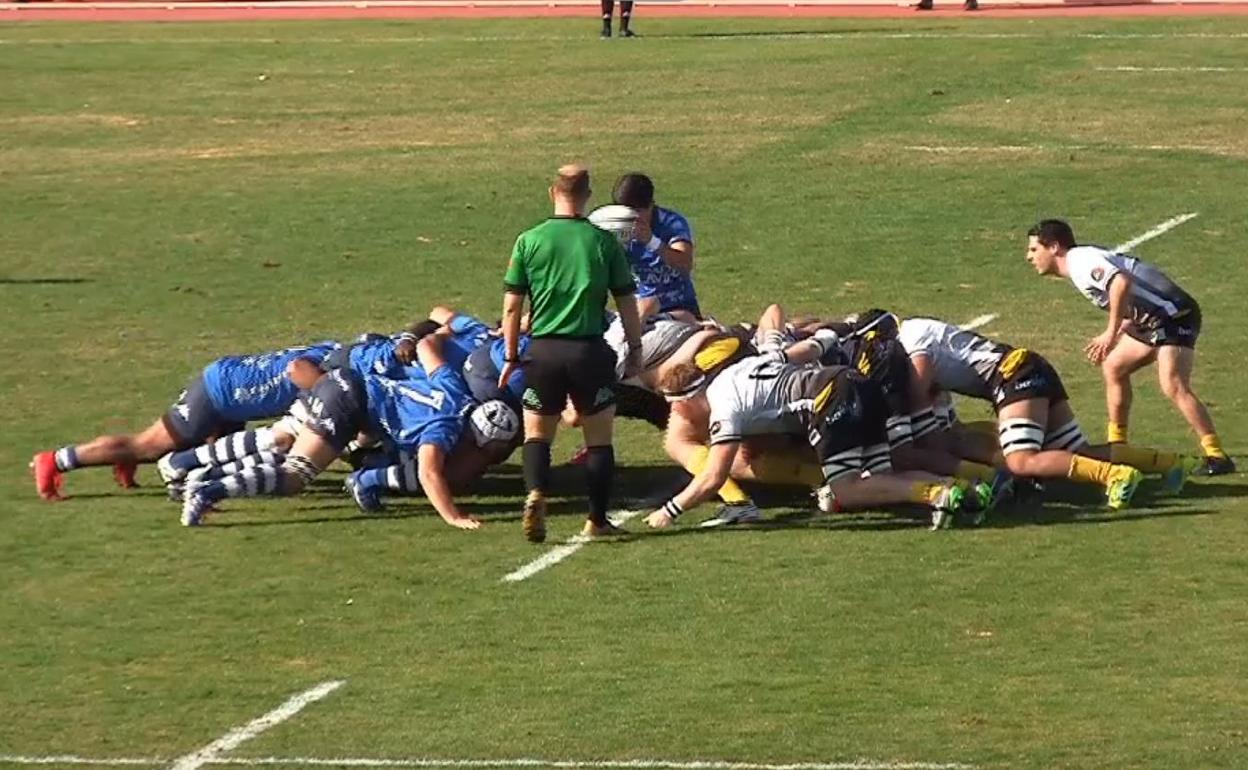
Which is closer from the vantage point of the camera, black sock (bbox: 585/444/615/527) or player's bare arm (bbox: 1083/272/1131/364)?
black sock (bbox: 585/444/615/527)

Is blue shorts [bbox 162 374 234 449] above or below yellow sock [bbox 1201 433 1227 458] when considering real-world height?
above

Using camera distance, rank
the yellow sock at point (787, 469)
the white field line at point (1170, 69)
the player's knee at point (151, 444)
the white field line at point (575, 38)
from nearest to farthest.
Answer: the yellow sock at point (787, 469) → the player's knee at point (151, 444) → the white field line at point (1170, 69) → the white field line at point (575, 38)

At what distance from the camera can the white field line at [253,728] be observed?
1122 centimetres

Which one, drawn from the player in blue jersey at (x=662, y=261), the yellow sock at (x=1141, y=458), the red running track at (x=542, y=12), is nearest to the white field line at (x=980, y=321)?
the player in blue jersey at (x=662, y=261)

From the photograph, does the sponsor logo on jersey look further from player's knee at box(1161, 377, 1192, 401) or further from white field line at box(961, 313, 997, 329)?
white field line at box(961, 313, 997, 329)

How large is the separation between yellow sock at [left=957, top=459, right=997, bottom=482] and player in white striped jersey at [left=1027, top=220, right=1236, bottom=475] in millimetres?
1162

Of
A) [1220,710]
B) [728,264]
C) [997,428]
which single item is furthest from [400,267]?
[1220,710]

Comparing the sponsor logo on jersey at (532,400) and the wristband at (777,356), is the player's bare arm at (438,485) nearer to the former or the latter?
the sponsor logo on jersey at (532,400)

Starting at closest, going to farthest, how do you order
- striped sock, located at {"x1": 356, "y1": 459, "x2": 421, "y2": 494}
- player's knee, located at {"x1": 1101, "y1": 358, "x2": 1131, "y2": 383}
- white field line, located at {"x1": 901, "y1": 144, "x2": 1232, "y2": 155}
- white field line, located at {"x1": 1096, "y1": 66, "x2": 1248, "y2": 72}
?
striped sock, located at {"x1": 356, "y1": 459, "x2": 421, "y2": 494} < player's knee, located at {"x1": 1101, "y1": 358, "x2": 1131, "y2": 383} < white field line, located at {"x1": 901, "y1": 144, "x2": 1232, "y2": 155} < white field line, located at {"x1": 1096, "y1": 66, "x2": 1248, "y2": 72}

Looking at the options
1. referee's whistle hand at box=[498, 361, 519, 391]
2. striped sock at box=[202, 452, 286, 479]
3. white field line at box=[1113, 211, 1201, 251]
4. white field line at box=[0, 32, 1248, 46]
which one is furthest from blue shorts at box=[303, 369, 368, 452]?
white field line at box=[0, 32, 1248, 46]

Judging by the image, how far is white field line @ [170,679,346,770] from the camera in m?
11.2

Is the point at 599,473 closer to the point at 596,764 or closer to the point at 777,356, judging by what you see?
the point at 777,356

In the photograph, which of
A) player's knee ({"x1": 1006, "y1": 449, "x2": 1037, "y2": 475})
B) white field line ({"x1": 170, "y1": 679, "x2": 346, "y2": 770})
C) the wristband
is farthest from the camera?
player's knee ({"x1": 1006, "y1": 449, "x2": 1037, "y2": 475})

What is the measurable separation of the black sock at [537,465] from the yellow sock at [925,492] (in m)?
2.00
